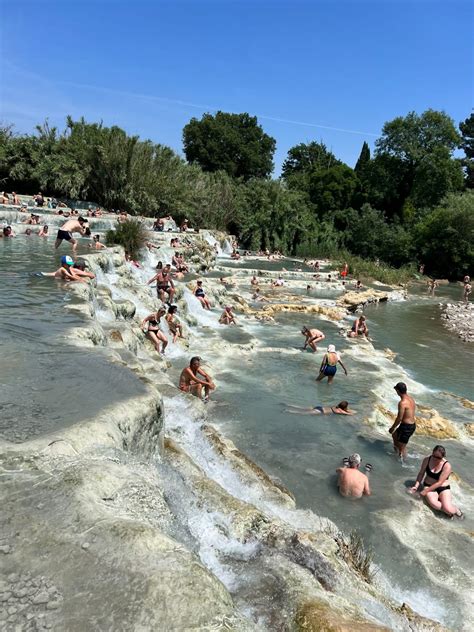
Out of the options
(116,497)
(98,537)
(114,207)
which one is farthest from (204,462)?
(114,207)

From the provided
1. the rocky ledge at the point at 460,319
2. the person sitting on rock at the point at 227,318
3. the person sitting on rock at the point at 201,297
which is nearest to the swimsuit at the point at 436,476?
the person sitting on rock at the point at 227,318

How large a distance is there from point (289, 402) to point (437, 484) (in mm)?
3542

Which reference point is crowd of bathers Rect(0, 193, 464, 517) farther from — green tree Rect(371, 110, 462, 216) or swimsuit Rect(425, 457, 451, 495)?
green tree Rect(371, 110, 462, 216)

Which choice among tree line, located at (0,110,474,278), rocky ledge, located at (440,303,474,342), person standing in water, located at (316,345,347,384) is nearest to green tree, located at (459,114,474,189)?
tree line, located at (0,110,474,278)

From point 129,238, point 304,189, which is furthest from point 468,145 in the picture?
point 129,238

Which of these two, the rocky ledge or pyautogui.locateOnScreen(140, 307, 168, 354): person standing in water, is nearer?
pyautogui.locateOnScreen(140, 307, 168, 354): person standing in water

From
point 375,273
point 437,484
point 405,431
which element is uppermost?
point 375,273

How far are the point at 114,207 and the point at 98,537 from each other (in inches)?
1279

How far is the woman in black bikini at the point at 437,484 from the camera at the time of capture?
6328 millimetres

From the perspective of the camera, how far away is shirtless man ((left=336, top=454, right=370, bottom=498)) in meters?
6.32

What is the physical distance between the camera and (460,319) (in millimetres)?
21734

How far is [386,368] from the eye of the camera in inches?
505

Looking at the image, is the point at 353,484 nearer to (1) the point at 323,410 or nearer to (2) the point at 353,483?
(2) the point at 353,483

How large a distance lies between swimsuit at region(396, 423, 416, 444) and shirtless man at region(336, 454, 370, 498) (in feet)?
4.84
